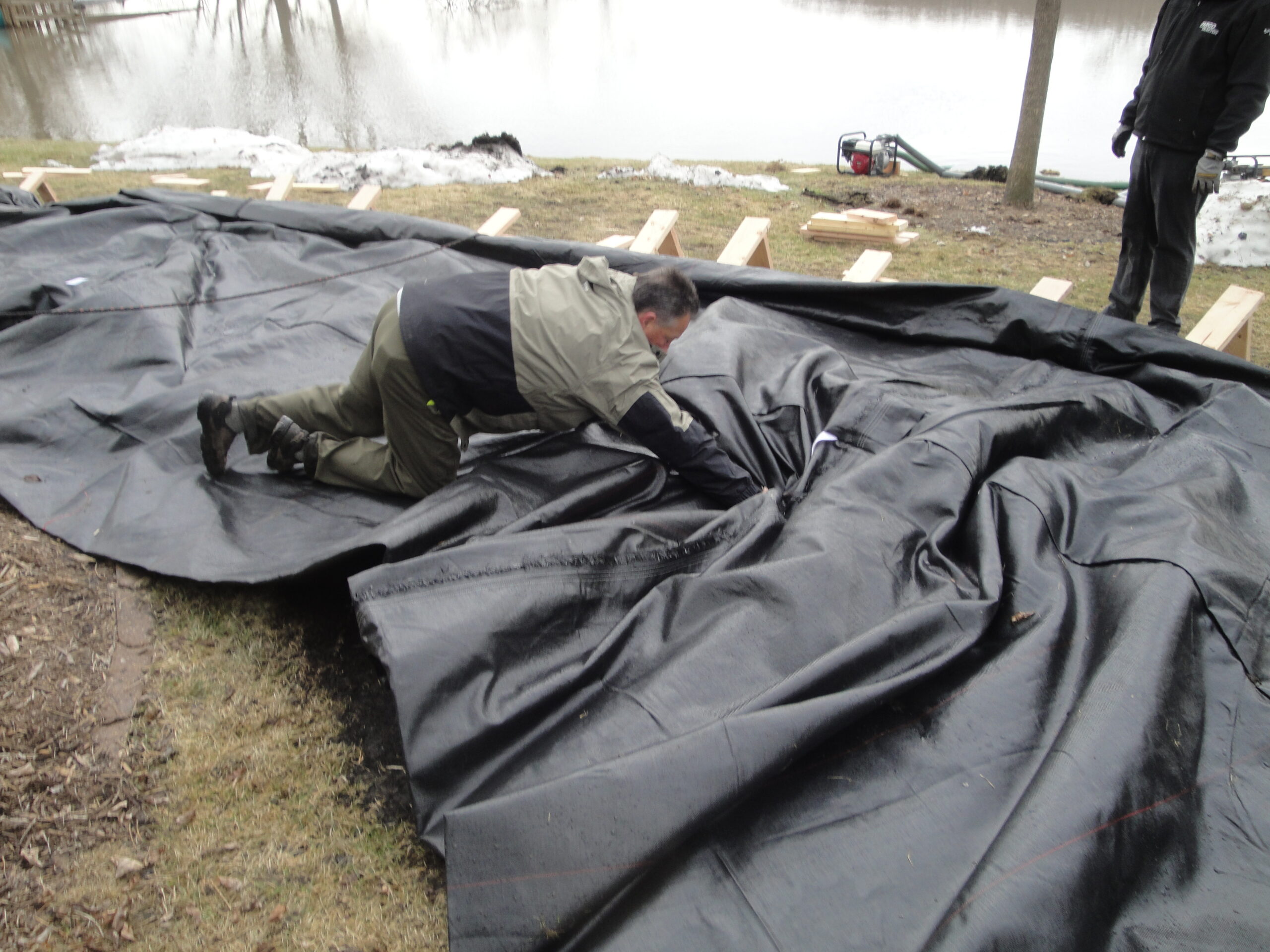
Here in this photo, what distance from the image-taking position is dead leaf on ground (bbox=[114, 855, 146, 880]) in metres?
1.73

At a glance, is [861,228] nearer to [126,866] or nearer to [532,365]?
[532,365]

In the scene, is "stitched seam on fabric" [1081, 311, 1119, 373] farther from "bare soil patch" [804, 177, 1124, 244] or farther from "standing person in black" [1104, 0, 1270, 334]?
"bare soil patch" [804, 177, 1124, 244]

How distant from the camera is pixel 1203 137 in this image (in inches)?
155

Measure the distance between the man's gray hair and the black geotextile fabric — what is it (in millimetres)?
441

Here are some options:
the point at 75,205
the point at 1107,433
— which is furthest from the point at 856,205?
the point at 75,205

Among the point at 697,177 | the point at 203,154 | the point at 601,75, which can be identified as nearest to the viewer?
the point at 697,177

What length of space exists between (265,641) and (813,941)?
1679 millimetres

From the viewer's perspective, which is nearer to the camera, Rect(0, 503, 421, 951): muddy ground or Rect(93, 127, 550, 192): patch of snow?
Rect(0, 503, 421, 951): muddy ground

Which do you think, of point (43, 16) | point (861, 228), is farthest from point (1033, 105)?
point (43, 16)

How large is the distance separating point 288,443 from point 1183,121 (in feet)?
14.2

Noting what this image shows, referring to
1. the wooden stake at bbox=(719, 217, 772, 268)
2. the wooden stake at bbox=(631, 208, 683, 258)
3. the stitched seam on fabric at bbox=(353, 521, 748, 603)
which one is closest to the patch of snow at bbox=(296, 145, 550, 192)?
the wooden stake at bbox=(631, 208, 683, 258)

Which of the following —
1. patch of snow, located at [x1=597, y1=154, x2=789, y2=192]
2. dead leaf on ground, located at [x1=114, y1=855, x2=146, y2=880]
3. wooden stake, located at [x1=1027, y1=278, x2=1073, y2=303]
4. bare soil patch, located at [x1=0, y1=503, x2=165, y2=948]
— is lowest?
patch of snow, located at [x1=597, y1=154, x2=789, y2=192]

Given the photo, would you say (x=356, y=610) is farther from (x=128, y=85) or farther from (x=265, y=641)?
(x=128, y=85)

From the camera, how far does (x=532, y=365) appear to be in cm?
241
